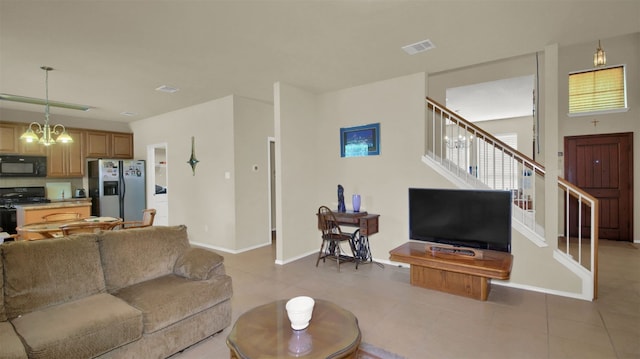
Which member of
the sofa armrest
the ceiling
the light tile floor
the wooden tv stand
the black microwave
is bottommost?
the light tile floor

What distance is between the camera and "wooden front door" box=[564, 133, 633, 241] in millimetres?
5574

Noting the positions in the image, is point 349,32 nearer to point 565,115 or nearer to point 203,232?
point 203,232

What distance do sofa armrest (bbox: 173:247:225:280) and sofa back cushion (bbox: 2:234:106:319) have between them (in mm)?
571

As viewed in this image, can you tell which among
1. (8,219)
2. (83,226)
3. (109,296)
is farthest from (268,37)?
(8,219)

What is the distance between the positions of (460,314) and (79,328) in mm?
2920

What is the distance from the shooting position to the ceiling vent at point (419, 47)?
3.25m

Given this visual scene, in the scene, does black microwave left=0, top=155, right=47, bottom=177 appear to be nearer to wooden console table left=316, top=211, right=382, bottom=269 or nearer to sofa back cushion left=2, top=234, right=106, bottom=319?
sofa back cushion left=2, top=234, right=106, bottom=319

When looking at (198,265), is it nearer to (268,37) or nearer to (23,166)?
(268,37)

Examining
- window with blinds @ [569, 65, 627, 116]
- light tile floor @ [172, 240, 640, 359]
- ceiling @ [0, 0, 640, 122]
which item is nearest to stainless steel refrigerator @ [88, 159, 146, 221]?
ceiling @ [0, 0, 640, 122]

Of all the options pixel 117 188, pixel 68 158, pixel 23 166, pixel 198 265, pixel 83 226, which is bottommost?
pixel 198 265

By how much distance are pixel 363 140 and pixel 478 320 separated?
2784mm

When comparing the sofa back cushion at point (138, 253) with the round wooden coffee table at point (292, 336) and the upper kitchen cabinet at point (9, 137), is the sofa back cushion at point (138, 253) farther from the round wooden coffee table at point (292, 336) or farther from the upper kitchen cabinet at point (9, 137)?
the upper kitchen cabinet at point (9, 137)

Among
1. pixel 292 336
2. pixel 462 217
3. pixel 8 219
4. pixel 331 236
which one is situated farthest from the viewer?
pixel 8 219

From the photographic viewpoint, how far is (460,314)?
2.89 metres
